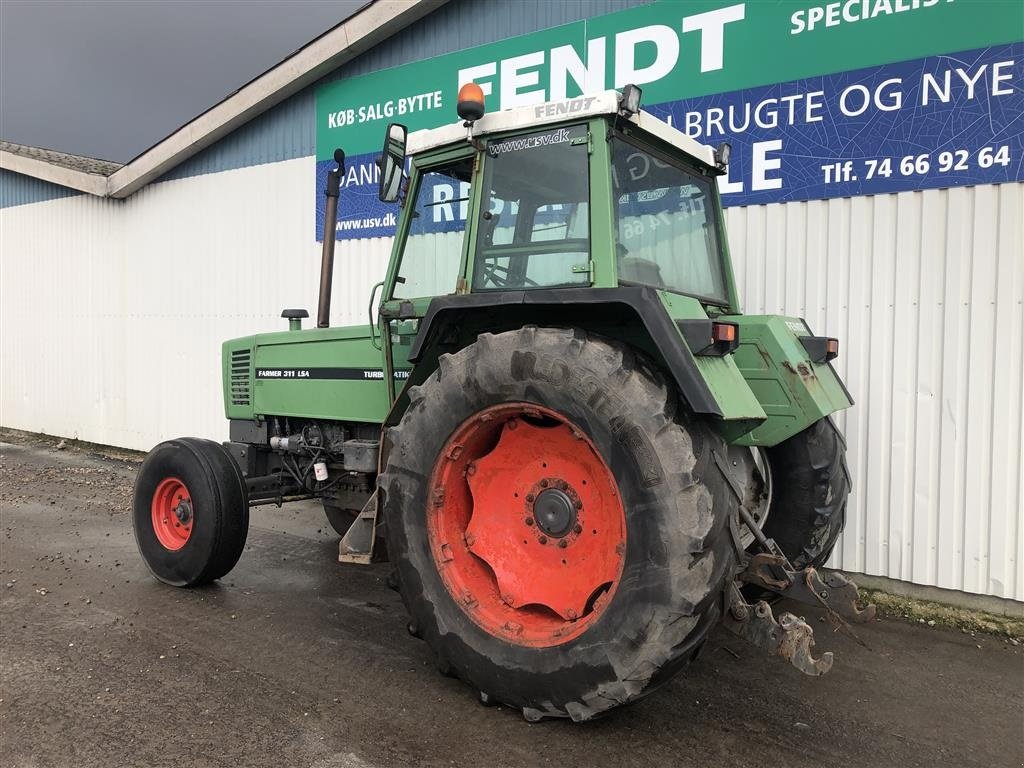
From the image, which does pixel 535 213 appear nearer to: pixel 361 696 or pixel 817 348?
pixel 817 348

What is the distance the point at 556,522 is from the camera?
3.07 meters

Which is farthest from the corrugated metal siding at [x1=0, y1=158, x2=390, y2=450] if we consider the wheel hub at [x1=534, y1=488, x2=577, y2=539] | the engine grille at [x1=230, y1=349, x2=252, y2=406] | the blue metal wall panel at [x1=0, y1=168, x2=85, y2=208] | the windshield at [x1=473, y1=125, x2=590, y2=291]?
the wheel hub at [x1=534, y1=488, x2=577, y2=539]

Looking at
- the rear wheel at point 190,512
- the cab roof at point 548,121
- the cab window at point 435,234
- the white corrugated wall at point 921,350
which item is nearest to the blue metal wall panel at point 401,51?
the white corrugated wall at point 921,350

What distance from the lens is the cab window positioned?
3.71 meters

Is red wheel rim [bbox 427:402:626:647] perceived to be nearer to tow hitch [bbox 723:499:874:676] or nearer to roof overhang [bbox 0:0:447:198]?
tow hitch [bbox 723:499:874:676]

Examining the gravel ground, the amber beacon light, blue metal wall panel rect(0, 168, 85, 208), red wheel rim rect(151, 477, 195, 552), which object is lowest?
the gravel ground

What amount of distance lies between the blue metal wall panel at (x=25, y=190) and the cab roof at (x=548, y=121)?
9154mm

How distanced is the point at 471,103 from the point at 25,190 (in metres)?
11.1

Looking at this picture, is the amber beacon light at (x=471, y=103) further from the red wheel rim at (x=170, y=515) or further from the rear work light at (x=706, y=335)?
the red wheel rim at (x=170, y=515)

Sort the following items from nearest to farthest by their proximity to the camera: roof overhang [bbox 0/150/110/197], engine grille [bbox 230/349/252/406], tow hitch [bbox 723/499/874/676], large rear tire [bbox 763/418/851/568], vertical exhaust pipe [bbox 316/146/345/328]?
tow hitch [bbox 723/499/874/676], large rear tire [bbox 763/418/851/568], vertical exhaust pipe [bbox 316/146/345/328], engine grille [bbox 230/349/252/406], roof overhang [bbox 0/150/110/197]

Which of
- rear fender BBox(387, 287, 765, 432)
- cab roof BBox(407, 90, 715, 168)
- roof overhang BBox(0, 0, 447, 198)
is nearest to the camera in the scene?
rear fender BBox(387, 287, 765, 432)

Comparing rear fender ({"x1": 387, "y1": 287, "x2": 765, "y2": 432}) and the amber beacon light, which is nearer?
rear fender ({"x1": 387, "y1": 287, "x2": 765, "y2": 432})

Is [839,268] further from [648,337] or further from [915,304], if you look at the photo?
[648,337]

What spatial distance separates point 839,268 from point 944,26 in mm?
1585
